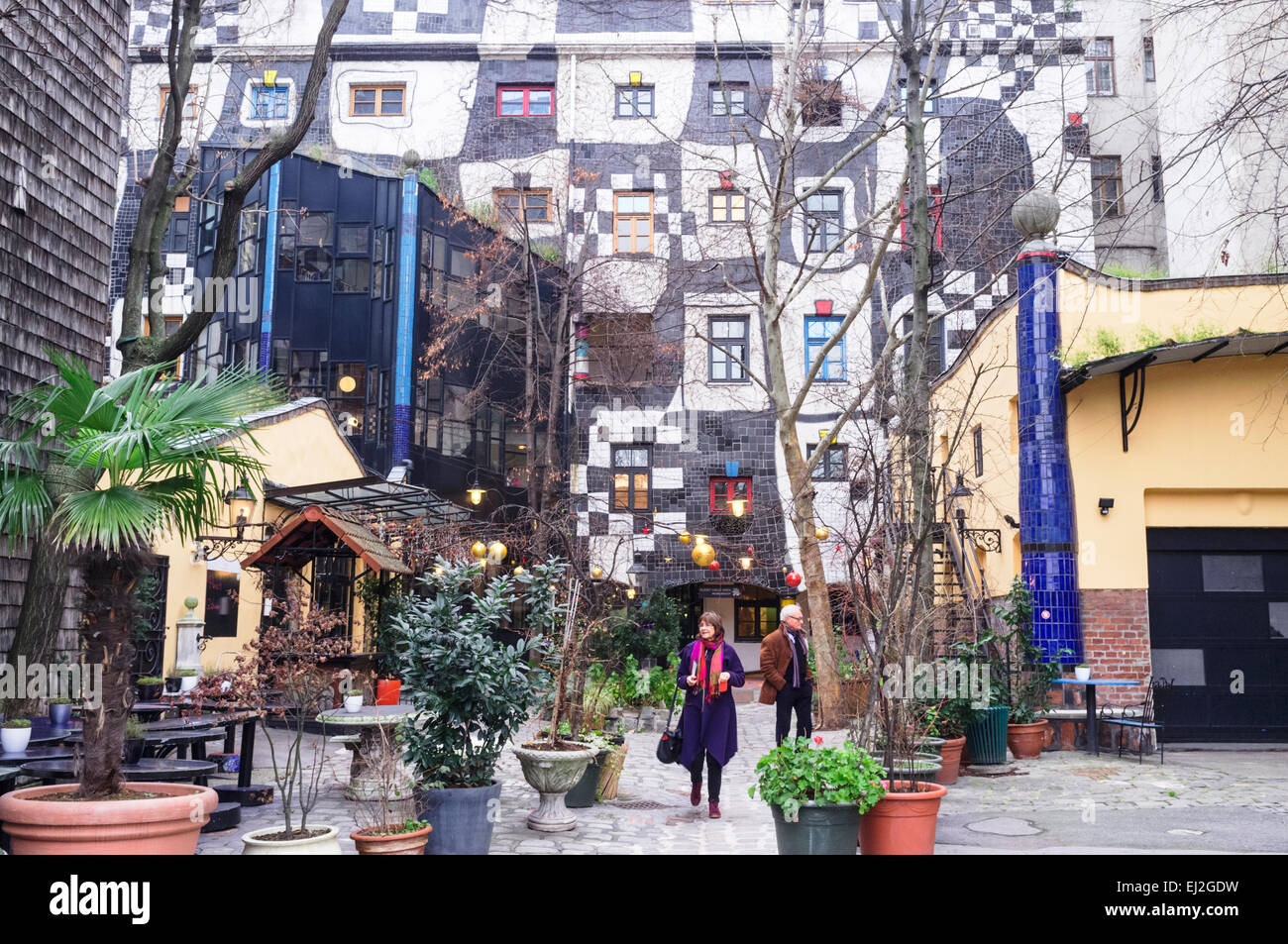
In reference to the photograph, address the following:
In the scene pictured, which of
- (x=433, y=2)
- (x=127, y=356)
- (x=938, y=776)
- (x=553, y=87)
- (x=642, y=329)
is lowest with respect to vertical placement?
(x=938, y=776)

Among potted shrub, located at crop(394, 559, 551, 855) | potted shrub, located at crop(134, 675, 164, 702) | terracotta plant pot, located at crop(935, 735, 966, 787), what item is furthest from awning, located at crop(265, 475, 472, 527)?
terracotta plant pot, located at crop(935, 735, 966, 787)

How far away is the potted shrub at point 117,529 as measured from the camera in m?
5.53

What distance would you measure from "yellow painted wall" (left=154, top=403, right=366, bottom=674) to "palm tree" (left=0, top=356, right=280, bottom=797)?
10443 mm

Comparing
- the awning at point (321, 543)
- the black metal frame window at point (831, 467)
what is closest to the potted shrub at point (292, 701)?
the awning at point (321, 543)

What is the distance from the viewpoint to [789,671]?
443 inches

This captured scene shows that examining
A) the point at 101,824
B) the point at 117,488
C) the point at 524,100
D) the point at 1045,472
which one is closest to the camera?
the point at 101,824

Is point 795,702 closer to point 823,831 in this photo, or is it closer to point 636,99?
point 823,831

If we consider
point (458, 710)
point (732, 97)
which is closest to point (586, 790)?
point (458, 710)

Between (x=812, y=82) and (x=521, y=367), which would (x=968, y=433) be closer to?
(x=812, y=82)

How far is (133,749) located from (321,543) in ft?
26.8

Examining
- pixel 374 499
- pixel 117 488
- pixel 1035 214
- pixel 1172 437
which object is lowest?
pixel 117 488

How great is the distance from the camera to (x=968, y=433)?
18.4m
